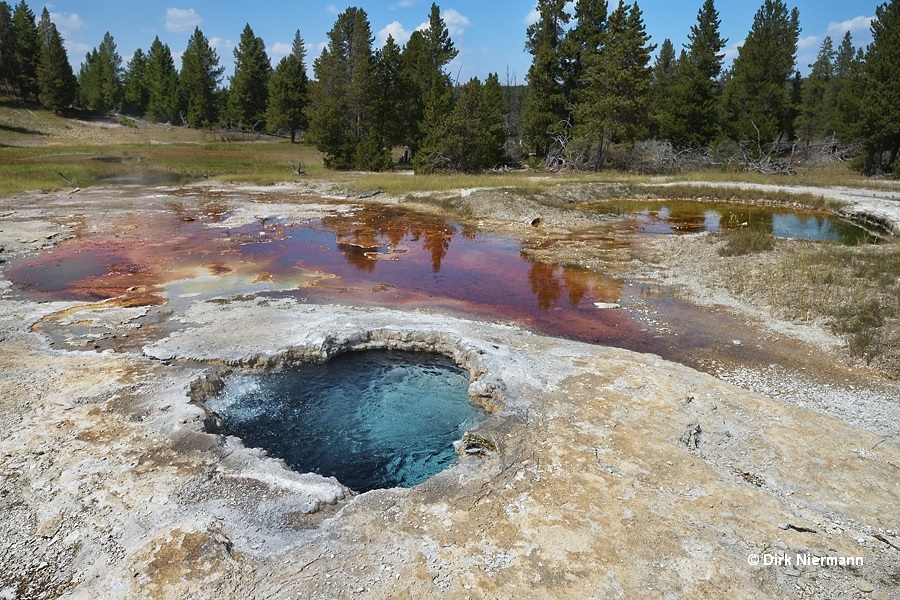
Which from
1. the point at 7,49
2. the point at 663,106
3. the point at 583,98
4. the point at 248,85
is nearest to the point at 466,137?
the point at 583,98

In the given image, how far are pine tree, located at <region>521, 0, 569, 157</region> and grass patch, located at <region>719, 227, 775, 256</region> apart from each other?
88.2 ft

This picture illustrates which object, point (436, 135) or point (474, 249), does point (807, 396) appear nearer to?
point (474, 249)

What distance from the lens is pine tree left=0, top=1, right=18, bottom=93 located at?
6750cm

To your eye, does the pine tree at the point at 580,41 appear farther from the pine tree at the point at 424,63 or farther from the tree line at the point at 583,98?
the pine tree at the point at 424,63

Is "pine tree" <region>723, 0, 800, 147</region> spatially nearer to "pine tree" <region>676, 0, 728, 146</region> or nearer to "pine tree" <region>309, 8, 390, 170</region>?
"pine tree" <region>676, 0, 728, 146</region>

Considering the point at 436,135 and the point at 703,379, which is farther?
the point at 436,135

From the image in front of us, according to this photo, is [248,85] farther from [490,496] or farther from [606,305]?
[490,496]

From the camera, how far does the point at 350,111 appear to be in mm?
43094

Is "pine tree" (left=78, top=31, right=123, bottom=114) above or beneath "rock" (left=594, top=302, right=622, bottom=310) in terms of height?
above

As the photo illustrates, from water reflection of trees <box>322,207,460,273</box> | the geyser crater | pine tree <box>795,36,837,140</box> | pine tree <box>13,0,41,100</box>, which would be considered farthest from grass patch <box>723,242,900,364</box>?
pine tree <box>13,0,41,100</box>

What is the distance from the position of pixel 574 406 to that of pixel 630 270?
10024 mm

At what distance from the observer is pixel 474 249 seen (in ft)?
67.7

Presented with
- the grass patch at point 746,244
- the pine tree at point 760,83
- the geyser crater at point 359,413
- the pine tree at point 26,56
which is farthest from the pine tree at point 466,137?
the pine tree at point 26,56

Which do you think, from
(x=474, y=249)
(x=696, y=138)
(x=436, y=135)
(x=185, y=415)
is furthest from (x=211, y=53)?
(x=185, y=415)
